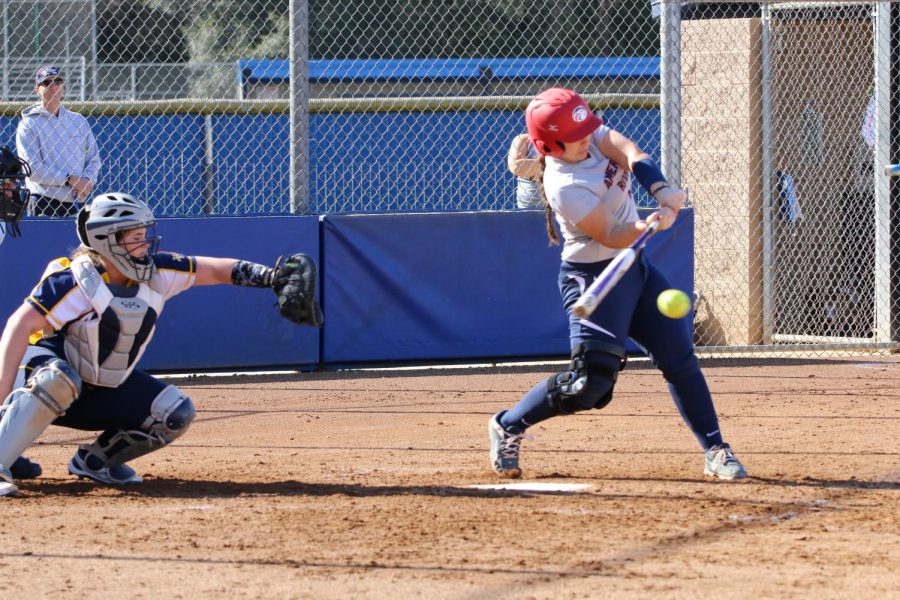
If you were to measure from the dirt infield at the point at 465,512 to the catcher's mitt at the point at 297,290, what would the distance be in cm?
72

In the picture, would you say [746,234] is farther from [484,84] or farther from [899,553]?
[899,553]

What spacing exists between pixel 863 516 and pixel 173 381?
561 cm

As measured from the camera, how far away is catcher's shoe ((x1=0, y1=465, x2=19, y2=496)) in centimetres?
519

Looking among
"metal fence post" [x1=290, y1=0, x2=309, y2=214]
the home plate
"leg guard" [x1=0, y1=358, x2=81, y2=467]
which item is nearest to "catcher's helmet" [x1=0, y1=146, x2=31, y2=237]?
"metal fence post" [x1=290, y1=0, x2=309, y2=214]

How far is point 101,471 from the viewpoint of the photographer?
5.52m

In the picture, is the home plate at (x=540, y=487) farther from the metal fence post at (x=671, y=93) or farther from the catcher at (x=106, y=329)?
the metal fence post at (x=671, y=93)

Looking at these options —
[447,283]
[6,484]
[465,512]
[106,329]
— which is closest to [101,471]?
[6,484]

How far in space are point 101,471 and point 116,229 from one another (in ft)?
3.54

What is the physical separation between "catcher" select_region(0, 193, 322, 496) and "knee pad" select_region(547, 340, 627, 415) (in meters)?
1.01

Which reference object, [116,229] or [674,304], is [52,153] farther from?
[674,304]

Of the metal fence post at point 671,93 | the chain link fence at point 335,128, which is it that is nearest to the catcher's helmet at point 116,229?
the chain link fence at point 335,128

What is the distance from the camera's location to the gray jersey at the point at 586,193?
5.05m

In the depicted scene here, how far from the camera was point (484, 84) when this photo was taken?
1542 centimetres

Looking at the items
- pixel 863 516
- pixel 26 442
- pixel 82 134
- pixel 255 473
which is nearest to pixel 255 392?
pixel 82 134
